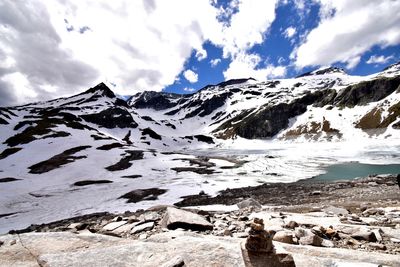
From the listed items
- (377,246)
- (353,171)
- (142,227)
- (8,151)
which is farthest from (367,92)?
(142,227)

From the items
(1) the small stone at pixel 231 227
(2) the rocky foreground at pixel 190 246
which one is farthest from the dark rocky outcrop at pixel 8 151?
(1) the small stone at pixel 231 227

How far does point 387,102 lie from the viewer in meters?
165

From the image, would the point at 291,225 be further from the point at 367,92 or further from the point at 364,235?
the point at 367,92

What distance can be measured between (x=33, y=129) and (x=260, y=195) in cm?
11292

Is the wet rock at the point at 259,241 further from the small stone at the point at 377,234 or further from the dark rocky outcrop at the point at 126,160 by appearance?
the dark rocky outcrop at the point at 126,160

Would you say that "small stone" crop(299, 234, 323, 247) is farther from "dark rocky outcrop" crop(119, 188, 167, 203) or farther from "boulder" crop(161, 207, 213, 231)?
"dark rocky outcrop" crop(119, 188, 167, 203)

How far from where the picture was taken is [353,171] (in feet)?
205

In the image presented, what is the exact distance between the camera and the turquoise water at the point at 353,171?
56656 mm

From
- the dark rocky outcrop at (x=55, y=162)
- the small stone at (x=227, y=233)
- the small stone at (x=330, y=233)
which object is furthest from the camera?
the dark rocky outcrop at (x=55, y=162)

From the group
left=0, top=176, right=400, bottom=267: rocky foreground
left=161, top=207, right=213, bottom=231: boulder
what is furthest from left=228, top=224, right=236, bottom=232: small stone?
left=161, top=207, right=213, bottom=231: boulder

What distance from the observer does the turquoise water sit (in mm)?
56656

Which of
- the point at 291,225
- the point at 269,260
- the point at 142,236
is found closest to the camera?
the point at 269,260

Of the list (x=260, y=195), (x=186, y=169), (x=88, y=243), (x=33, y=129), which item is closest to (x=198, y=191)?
(x=260, y=195)

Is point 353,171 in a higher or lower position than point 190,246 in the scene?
higher
